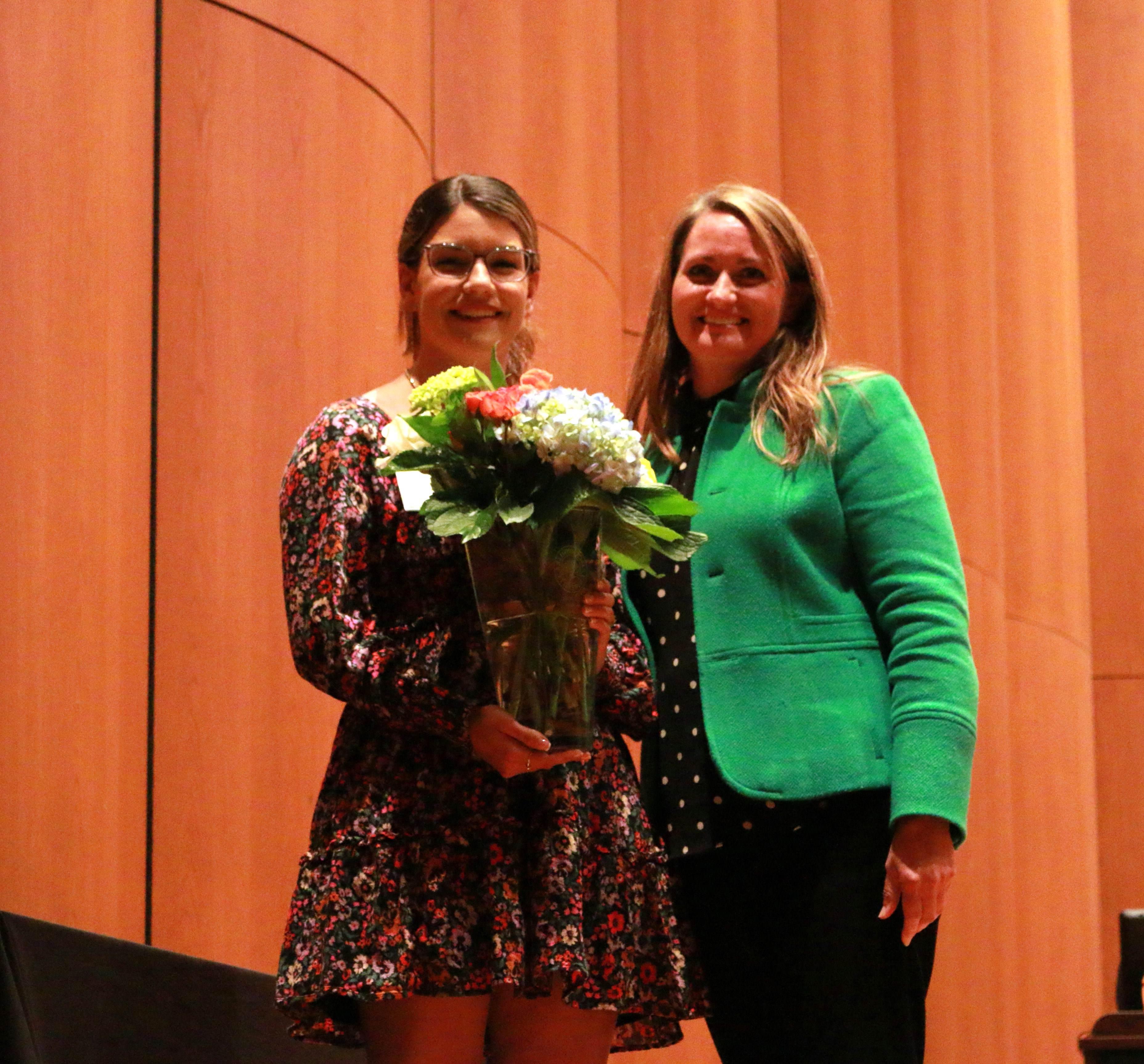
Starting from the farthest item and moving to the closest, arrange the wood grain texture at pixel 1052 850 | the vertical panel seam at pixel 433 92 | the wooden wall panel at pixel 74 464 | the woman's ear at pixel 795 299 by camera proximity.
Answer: the wood grain texture at pixel 1052 850, the vertical panel seam at pixel 433 92, the wooden wall panel at pixel 74 464, the woman's ear at pixel 795 299

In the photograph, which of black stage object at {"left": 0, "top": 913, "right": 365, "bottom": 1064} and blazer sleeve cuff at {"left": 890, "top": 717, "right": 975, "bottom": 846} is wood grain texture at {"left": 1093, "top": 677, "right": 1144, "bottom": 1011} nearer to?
black stage object at {"left": 0, "top": 913, "right": 365, "bottom": 1064}

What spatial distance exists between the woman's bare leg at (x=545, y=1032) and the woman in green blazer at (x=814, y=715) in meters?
0.22

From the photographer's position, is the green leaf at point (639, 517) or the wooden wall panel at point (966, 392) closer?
the green leaf at point (639, 517)

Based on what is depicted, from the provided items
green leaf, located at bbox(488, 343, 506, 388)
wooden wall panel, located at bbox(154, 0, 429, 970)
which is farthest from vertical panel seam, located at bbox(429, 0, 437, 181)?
green leaf, located at bbox(488, 343, 506, 388)

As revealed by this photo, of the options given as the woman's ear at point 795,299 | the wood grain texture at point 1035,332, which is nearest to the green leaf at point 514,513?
the woman's ear at point 795,299

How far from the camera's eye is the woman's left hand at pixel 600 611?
181cm

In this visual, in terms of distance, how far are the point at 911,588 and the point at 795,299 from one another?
51 centimetres

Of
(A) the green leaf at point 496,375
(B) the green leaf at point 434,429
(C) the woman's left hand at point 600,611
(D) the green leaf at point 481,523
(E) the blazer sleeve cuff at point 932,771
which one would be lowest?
(E) the blazer sleeve cuff at point 932,771

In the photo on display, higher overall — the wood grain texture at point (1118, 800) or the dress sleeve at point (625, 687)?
the dress sleeve at point (625, 687)

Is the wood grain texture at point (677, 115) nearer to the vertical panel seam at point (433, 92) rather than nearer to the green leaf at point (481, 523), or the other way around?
the vertical panel seam at point (433, 92)

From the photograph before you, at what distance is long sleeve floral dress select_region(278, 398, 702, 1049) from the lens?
5.89 ft

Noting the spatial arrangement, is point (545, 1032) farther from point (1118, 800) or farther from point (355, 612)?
point (1118, 800)

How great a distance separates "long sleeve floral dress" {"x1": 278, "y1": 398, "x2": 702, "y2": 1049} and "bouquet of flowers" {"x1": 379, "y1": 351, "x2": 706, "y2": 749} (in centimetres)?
11

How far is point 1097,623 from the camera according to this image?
6602 mm
